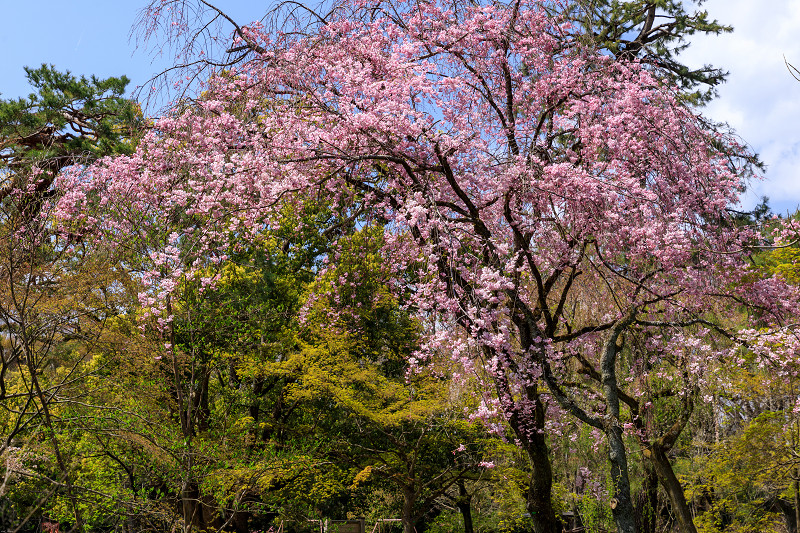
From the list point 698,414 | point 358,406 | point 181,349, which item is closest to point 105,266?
point 181,349

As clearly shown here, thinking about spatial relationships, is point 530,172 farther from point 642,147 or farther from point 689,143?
point 689,143

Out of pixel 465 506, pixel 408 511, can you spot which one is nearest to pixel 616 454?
pixel 408 511

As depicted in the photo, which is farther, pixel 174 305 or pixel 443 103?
pixel 174 305

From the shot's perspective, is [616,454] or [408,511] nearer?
[616,454]

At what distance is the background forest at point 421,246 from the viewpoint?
690cm

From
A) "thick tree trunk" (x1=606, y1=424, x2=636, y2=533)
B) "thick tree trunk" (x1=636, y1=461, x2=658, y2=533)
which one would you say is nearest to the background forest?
"thick tree trunk" (x1=606, y1=424, x2=636, y2=533)

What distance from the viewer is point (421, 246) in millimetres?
7473

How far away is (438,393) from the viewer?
1462 centimetres

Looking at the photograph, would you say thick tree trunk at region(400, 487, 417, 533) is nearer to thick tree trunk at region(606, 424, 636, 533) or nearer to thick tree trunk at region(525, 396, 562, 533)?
thick tree trunk at region(525, 396, 562, 533)

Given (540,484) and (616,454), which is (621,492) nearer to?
(616,454)

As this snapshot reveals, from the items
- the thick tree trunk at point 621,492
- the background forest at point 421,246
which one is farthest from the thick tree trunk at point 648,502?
the thick tree trunk at point 621,492

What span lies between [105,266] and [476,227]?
8.16 meters

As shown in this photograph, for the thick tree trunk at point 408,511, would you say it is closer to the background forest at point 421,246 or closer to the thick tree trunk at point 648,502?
the background forest at point 421,246

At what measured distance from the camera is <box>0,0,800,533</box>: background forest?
22.6ft
